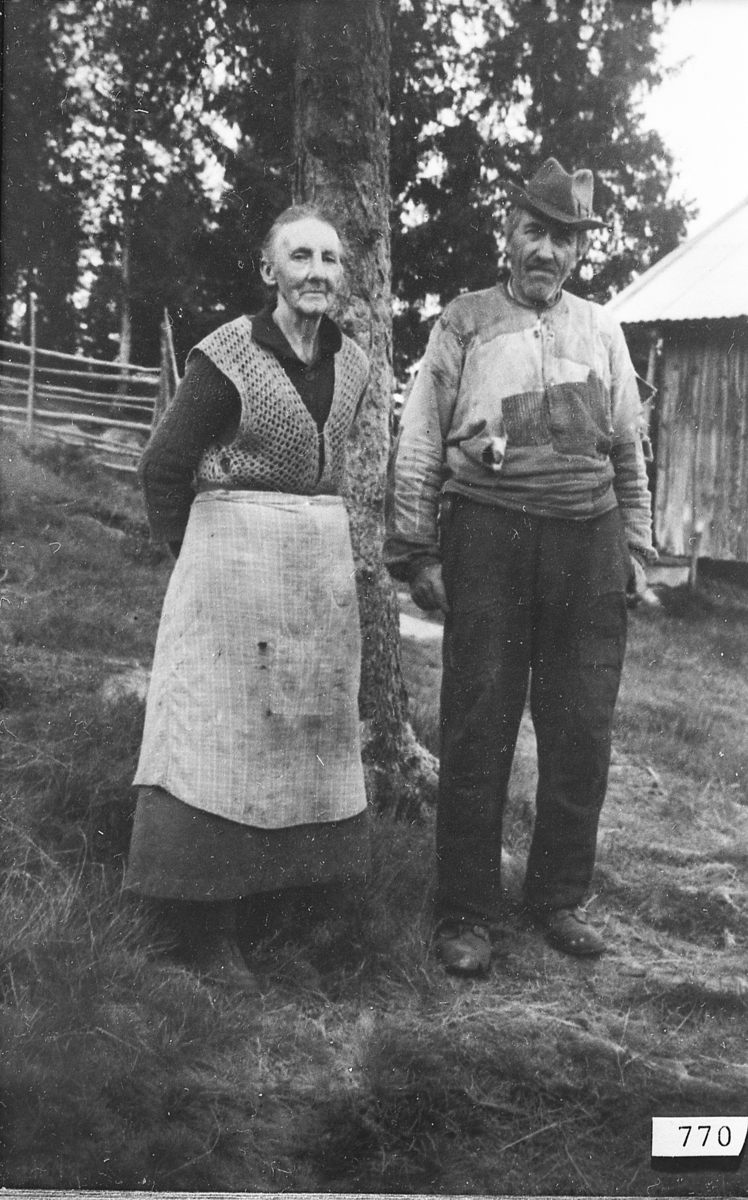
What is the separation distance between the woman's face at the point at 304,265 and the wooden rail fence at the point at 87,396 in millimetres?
319

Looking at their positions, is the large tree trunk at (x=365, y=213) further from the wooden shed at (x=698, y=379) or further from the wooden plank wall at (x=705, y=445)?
the wooden plank wall at (x=705, y=445)

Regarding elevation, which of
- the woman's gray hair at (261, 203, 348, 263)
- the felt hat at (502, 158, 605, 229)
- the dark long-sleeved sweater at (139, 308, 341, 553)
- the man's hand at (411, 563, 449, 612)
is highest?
the felt hat at (502, 158, 605, 229)

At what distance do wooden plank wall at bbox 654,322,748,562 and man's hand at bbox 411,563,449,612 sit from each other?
0.72 metres

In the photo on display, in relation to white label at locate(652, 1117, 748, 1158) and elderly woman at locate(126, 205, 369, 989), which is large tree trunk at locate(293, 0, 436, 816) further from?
white label at locate(652, 1117, 748, 1158)

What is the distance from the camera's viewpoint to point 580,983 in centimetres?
275

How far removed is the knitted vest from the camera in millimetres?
2574

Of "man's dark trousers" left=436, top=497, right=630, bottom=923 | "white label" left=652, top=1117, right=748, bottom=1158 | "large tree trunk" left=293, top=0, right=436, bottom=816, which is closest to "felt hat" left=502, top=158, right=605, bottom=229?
"large tree trunk" left=293, top=0, right=436, bottom=816

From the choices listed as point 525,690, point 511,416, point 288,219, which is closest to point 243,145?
point 288,219

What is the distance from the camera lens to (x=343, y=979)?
104 inches

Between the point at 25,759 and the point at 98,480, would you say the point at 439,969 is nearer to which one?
the point at 25,759

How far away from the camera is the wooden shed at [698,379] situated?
288cm

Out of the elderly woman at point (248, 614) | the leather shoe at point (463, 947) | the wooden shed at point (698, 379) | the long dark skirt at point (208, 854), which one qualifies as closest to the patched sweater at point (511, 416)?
the wooden shed at point (698, 379)

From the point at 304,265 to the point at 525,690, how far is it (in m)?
1.32

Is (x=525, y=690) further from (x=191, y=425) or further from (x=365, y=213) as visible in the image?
(x=365, y=213)
